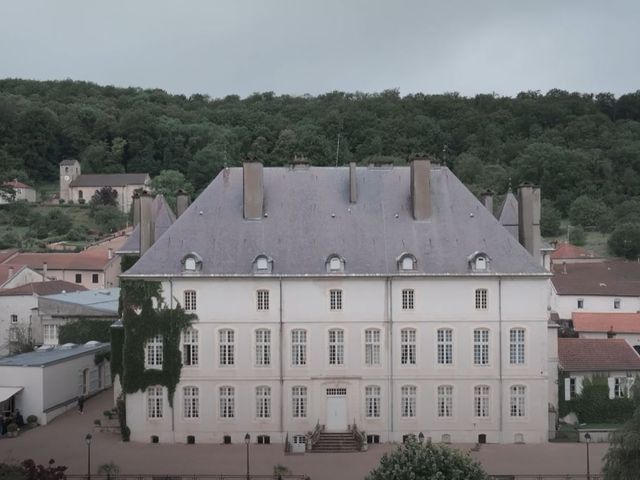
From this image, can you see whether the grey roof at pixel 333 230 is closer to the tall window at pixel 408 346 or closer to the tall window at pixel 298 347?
the tall window at pixel 298 347

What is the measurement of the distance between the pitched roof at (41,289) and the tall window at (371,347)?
27.4 metres

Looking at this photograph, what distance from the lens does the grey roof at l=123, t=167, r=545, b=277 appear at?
35.7m

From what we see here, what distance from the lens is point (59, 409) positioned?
135 feet

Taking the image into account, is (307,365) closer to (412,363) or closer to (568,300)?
(412,363)

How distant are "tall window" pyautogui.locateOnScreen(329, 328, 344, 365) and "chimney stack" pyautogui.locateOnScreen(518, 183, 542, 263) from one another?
1072cm

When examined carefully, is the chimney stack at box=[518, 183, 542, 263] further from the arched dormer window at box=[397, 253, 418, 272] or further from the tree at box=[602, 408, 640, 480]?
the tree at box=[602, 408, 640, 480]

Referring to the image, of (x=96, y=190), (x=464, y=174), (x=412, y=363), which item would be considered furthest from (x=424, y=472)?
(x=96, y=190)

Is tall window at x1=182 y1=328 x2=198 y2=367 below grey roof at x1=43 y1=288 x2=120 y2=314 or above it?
below

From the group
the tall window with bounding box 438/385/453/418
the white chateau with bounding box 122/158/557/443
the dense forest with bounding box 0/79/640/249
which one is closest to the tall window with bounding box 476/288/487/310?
the white chateau with bounding box 122/158/557/443

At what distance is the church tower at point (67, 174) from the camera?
122 metres

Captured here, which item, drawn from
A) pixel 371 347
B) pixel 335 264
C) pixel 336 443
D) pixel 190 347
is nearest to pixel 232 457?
pixel 336 443

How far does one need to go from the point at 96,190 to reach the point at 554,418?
95.6 metres

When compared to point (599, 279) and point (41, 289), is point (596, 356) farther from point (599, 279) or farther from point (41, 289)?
point (41, 289)

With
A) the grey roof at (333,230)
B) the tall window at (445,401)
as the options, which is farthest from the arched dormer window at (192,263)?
the tall window at (445,401)
